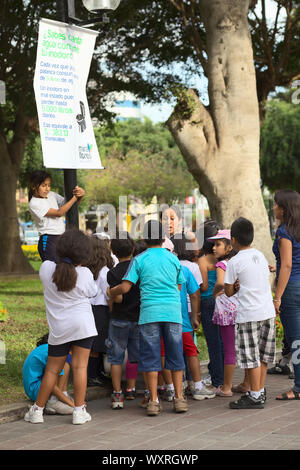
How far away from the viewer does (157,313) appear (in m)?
6.30

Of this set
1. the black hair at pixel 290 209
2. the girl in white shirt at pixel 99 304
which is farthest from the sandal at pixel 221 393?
the black hair at pixel 290 209

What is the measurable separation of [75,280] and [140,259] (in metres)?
0.73

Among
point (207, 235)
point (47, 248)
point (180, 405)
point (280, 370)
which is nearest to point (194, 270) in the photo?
point (207, 235)

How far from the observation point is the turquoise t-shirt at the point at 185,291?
6.82 m

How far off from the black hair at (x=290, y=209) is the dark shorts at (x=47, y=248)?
7.48ft

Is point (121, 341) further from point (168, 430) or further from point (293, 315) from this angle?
point (293, 315)

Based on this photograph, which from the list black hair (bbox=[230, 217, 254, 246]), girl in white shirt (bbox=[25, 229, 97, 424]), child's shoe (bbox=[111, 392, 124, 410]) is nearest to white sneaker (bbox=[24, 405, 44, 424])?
girl in white shirt (bbox=[25, 229, 97, 424])

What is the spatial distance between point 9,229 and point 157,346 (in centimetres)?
1690

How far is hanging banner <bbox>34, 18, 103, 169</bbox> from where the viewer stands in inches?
265

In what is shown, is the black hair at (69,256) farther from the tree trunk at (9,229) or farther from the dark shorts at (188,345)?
the tree trunk at (9,229)

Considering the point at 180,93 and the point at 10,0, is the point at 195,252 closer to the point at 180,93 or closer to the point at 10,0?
the point at 180,93

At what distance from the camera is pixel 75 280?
5949 mm

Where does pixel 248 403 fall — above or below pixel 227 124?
below
